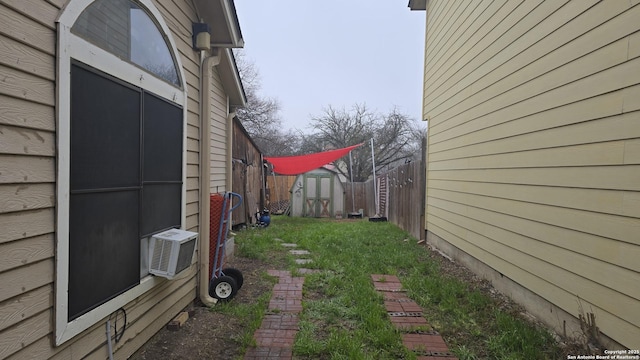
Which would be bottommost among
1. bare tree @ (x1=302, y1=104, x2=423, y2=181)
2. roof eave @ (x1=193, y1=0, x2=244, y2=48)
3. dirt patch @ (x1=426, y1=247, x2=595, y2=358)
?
dirt patch @ (x1=426, y1=247, x2=595, y2=358)

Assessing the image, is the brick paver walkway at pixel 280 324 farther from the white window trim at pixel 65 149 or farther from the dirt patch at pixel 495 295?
the dirt patch at pixel 495 295

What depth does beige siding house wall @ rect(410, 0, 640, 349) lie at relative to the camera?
2.31 m

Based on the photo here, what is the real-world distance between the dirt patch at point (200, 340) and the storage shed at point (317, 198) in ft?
31.4

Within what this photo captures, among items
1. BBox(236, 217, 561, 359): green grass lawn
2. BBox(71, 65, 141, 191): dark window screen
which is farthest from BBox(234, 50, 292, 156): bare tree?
BBox(71, 65, 141, 191): dark window screen

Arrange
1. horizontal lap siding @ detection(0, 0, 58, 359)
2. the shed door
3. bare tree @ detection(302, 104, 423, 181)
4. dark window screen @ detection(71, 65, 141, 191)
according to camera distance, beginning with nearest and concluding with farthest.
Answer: horizontal lap siding @ detection(0, 0, 58, 359)
dark window screen @ detection(71, 65, 141, 191)
the shed door
bare tree @ detection(302, 104, 423, 181)

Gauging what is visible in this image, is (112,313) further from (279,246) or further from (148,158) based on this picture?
(279,246)

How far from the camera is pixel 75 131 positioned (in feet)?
6.37

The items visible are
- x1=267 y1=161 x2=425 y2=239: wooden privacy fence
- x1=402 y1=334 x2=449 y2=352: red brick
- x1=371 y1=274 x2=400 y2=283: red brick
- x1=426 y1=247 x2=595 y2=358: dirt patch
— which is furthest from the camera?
x1=267 y1=161 x2=425 y2=239: wooden privacy fence

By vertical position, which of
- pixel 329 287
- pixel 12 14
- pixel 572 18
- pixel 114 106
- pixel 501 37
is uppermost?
pixel 501 37

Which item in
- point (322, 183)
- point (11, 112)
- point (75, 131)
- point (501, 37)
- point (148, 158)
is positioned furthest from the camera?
point (322, 183)

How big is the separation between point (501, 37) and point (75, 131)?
13.8ft

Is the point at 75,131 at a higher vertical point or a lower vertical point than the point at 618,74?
lower

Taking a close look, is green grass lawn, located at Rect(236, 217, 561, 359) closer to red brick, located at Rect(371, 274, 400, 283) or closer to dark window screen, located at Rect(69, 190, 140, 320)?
red brick, located at Rect(371, 274, 400, 283)

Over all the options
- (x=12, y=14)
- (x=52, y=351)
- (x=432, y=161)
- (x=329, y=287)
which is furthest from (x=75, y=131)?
(x=432, y=161)
